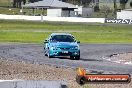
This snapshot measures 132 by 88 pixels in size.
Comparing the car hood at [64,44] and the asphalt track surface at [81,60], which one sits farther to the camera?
the car hood at [64,44]

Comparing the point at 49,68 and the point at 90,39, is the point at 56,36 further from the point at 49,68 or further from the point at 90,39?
the point at 90,39

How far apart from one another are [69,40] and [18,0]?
502 ft

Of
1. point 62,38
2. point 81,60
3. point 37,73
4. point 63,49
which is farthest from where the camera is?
point 62,38

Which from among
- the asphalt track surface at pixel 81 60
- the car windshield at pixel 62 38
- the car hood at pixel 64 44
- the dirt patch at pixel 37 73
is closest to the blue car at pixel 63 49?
the car hood at pixel 64 44

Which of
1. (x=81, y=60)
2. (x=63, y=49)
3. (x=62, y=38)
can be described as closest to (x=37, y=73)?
(x=81, y=60)

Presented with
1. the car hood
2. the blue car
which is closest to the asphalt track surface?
the blue car

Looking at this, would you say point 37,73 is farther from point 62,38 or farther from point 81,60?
point 62,38

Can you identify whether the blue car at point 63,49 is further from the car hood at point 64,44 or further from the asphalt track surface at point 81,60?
the asphalt track surface at point 81,60

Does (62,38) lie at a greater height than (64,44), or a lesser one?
greater

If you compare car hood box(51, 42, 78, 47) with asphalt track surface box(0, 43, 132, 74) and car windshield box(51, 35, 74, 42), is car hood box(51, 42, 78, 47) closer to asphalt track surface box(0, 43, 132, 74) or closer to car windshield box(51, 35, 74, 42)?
car windshield box(51, 35, 74, 42)

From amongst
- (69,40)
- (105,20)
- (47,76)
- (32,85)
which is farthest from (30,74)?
(105,20)

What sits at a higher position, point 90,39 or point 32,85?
point 32,85

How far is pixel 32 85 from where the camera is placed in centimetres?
1009

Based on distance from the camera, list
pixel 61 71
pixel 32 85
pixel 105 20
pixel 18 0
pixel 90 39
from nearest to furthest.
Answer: pixel 32 85, pixel 61 71, pixel 90 39, pixel 105 20, pixel 18 0
